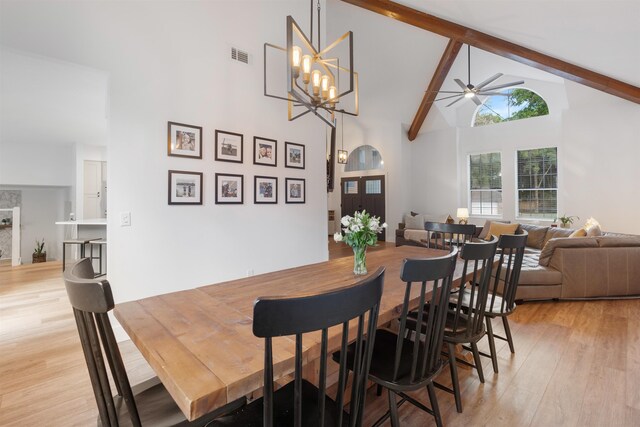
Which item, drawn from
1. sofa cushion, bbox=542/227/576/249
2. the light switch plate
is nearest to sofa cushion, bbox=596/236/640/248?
sofa cushion, bbox=542/227/576/249

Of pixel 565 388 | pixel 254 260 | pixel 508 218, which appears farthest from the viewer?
pixel 508 218

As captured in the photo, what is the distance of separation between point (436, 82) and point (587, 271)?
18.1 feet

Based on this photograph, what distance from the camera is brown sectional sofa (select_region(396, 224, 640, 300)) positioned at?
353cm

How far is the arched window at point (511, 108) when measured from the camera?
6996 millimetres

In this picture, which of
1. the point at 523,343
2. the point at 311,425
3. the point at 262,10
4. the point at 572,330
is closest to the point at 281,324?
the point at 311,425

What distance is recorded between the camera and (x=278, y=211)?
12.1 ft

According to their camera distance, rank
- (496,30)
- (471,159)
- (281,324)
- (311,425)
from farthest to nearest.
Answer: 1. (471,159)
2. (496,30)
3. (311,425)
4. (281,324)

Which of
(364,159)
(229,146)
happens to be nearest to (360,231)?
(229,146)

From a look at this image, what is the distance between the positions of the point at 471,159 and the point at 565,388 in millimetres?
7081

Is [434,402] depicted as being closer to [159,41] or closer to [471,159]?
[159,41]

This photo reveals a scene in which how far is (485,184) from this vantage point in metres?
7.82

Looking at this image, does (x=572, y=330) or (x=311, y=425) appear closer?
(x=311, y=425)

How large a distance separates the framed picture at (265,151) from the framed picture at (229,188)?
32 centimetres

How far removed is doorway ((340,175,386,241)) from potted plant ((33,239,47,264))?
7.48m
